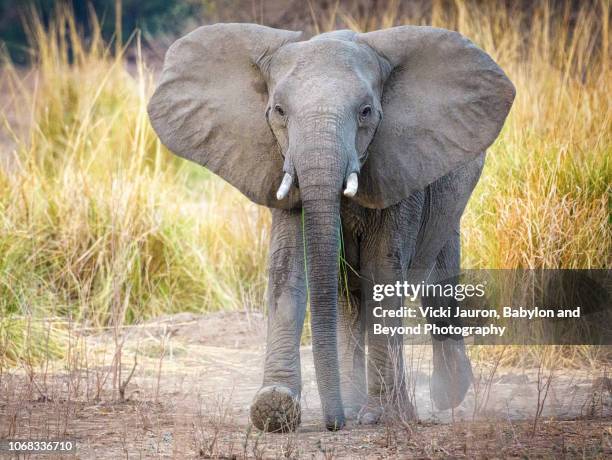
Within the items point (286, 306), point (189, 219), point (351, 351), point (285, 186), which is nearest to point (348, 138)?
point (285, 186)

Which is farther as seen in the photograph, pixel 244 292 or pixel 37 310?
pixel 244 292

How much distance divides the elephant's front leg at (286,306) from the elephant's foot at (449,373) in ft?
4.89

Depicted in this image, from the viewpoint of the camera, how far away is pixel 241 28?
206 inches

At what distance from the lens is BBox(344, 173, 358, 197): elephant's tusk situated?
450 centimetres

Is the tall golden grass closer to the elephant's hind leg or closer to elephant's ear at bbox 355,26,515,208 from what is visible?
the elephant's hind leg

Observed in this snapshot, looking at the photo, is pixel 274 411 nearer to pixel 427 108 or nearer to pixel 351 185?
pixel 351 185

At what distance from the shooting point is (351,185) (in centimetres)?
453

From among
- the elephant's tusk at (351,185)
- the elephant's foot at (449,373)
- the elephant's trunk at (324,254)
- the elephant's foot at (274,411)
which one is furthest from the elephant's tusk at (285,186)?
the elephant's foot at (449,373)

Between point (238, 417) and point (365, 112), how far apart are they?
1727 millimetres

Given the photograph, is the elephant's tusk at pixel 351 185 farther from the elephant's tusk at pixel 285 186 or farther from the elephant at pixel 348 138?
the elephant's tusk at pixel 285 186

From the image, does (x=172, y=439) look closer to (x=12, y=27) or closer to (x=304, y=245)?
(x=304, y=245)

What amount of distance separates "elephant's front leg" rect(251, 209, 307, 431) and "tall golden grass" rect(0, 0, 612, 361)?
82.7 inches

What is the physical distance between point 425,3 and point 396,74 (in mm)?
9242

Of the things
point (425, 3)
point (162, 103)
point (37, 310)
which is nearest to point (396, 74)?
point (162, 103)
